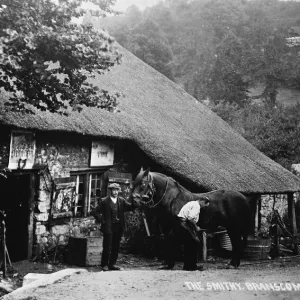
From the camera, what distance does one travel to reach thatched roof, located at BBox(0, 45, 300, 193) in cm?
983

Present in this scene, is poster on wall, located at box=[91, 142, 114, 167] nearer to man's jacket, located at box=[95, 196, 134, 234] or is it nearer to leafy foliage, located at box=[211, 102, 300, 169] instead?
man's jacket, located at box=[95, 196, 134, 234]

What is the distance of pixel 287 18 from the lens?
35.5 metres

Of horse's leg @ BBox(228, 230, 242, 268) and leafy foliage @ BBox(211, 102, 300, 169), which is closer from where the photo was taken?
horse's leg @ BBox(228, 230, 242, 268)

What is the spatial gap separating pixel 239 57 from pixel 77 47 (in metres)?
28.0

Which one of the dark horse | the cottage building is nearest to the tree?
the dark horse

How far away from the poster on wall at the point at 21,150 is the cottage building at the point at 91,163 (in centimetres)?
2

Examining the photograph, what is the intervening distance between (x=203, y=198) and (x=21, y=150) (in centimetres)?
375

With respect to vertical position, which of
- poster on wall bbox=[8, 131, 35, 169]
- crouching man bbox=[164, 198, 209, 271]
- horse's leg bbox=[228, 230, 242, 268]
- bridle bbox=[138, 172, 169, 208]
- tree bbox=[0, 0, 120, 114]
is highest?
tree bbox=[0, 0, 120, 114]

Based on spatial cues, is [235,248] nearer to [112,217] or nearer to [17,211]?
[112,217]

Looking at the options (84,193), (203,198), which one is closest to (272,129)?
(84,193)

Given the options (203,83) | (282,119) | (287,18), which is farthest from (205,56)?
(282,119)

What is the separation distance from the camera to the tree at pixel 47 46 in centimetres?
564

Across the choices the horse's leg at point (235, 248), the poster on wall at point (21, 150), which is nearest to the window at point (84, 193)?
the poster on wall at point (21, 150)

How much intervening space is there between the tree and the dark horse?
1.66m
